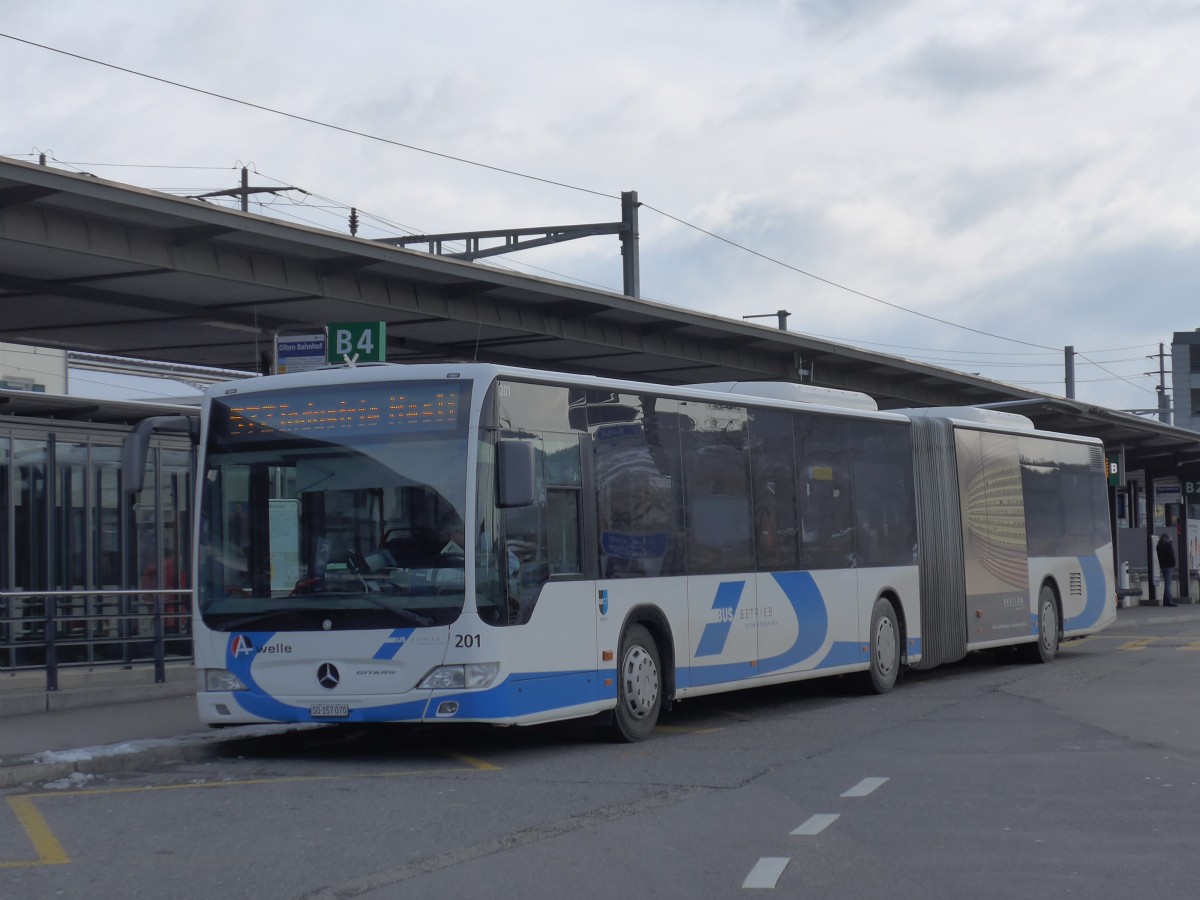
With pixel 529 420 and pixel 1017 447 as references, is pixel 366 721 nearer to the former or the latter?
pixel 529 420

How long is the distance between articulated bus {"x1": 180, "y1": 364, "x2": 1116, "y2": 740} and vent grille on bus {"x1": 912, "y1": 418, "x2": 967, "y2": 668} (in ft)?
9.80

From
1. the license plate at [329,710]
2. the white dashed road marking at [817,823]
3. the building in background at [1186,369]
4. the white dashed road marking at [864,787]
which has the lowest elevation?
the white dashed road marking at [864,787]

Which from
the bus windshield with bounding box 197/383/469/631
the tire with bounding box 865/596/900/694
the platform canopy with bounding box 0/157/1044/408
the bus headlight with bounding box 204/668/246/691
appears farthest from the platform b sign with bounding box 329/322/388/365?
the tire with bounding box 865/596/900/694

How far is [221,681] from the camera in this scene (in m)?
12.1

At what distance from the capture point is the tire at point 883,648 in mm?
16938

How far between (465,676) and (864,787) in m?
2.86

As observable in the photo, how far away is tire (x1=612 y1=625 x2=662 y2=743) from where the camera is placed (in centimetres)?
1270

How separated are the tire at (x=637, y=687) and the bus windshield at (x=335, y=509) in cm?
194

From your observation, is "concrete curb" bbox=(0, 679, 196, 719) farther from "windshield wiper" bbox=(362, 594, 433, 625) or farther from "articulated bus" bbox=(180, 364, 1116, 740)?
"windshield wiper" bbox=(362, 594, 433, 625)

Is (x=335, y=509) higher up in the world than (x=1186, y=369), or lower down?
lower down

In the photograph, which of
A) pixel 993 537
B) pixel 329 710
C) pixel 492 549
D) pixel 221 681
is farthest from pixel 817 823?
pixel 993 537

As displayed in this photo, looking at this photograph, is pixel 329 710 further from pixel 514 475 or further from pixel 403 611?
pixel 514 475

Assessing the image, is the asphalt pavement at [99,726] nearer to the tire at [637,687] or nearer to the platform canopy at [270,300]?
the tire at [637,687]

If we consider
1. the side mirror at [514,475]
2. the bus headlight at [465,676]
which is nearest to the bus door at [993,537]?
the side mirror at [514,475]
